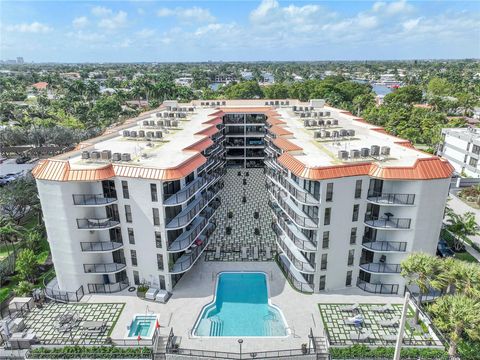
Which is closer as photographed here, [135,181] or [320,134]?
[135,181]

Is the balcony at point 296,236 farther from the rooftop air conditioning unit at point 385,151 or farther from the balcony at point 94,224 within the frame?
the balcony at point 94,224

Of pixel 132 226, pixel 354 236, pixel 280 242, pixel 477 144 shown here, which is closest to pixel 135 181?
pixel 132 226

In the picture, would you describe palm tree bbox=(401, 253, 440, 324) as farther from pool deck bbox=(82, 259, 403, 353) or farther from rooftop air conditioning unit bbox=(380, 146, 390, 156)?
rooftop air conditioning unit bbox=(380, 146, 390, 156)

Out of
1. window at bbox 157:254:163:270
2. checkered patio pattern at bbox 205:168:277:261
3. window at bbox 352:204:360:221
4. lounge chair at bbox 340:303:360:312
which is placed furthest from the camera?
checkered patio pattern at bbox 205:168:277:261

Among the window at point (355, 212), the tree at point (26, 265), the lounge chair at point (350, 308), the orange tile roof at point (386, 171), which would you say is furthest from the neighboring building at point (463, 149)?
the tree at point (26, 265)

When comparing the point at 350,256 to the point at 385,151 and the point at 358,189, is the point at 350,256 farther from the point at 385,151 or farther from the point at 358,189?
the point at 385,151

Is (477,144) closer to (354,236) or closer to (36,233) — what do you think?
(354,236)

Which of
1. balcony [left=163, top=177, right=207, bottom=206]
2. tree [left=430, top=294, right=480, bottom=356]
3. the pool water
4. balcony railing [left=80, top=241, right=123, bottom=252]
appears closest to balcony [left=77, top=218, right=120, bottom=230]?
balcony railing [left=80, top=241, right=123, bottom=252]
